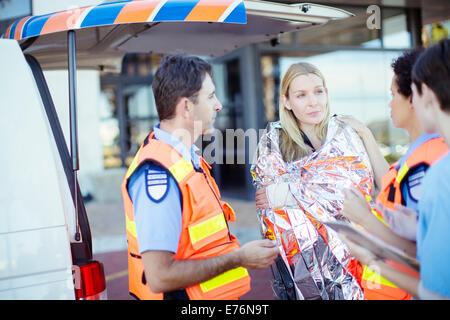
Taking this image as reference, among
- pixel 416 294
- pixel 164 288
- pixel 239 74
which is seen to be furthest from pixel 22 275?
pixel 239 74

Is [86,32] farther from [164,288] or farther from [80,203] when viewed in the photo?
[164,288]

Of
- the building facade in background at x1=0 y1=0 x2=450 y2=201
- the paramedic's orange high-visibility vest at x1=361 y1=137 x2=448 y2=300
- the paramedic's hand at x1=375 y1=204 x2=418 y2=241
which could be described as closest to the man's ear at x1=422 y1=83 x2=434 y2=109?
the paramedic's orange high-visibility vest at x1=361 y1=137 x2=448 y2=300

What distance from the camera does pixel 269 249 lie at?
1.59 meters

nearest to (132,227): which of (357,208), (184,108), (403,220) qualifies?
(184,108)

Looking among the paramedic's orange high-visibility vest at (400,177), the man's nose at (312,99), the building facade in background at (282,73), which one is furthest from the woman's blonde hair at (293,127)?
the building facade in background at (282,73)

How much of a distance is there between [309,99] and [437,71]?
3.77 feet

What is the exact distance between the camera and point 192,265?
1.50 meters

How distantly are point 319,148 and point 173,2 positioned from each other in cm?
103

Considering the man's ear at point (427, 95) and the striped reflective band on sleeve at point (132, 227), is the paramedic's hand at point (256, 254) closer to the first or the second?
the striped reflective band on sleeve at point (132, 227)

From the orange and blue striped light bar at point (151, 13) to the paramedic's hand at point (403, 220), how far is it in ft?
3.19

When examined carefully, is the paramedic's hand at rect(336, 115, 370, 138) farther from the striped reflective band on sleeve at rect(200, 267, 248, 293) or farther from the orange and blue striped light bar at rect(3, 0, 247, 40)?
the striped reflective band on sleeve at rect(200, 267, 248, 293)

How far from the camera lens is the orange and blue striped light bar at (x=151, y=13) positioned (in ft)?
5.81

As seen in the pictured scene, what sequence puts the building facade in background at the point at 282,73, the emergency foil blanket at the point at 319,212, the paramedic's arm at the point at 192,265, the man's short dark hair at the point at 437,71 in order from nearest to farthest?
the man's short dark hair at the point at 437,71, the paramedic's arm at the point at 192,265, the emergency foil blanket at the point at 319,212, the building facade in background at the point at 282,73

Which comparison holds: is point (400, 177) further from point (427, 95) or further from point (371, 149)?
point (371, 149)
